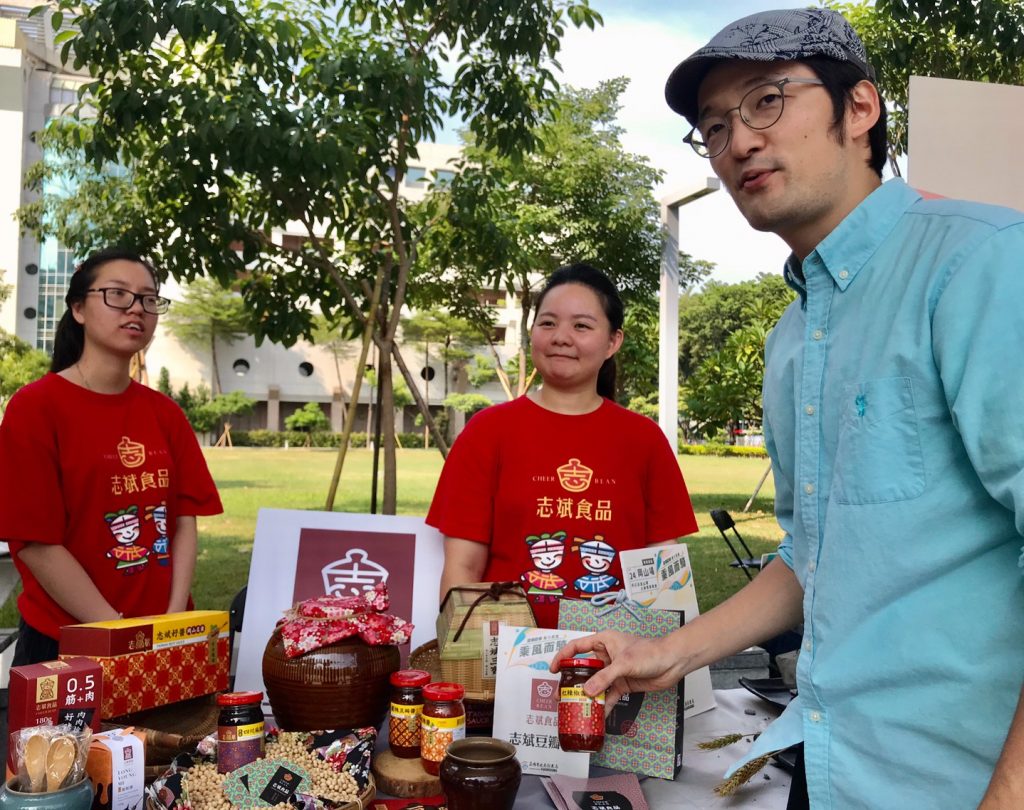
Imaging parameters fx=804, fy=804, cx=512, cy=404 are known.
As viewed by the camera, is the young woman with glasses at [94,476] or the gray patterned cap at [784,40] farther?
the young woman with glasses at [94,476]

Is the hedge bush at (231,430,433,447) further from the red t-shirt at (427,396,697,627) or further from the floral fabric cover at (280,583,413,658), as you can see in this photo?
the floral fabric cover at (280,583,413,658)

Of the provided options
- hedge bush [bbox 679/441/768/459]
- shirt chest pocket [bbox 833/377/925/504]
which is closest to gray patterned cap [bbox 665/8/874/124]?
shirt chest pocket [bbox 833/377/925/504]

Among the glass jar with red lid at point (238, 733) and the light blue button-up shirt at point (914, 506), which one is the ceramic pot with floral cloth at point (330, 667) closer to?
the glass jar with red lid at point (238, 733)

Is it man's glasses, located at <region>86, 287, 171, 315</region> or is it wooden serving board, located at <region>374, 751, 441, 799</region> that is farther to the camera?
man's glasses, located at <region>86, 287, 171, 315</region>

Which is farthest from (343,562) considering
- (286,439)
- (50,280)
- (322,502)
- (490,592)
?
(50,280)

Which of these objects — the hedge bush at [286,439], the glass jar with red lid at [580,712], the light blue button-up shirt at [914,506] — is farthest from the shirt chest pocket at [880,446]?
the hedge bush at [286,439]

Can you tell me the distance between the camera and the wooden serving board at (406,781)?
4.12ft

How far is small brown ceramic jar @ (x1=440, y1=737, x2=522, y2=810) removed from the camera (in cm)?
109

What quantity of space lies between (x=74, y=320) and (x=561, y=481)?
1255 millimetres

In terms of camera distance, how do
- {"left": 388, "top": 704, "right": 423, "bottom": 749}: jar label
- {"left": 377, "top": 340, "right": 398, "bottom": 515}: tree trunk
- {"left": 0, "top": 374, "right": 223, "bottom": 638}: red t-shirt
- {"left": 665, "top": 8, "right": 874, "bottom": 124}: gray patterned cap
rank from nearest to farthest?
{"left": 665, "top": 8, "right": 874, "bottom": 124}: gray patterned cap
{"left": 388, "top": 704, "right": 423, "bottom": 749}: jar label
{"left": 0, "top": 374, "right": 223, "bottom": 638}: red t-shirt
{"left": 377, "top": 340, "right": 398, "bottom": 515}: tree trunk

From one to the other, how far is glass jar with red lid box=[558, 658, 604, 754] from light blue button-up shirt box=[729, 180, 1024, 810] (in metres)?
0.35

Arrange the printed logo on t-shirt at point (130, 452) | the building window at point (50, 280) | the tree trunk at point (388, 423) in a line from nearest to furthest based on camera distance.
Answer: the printed logo on t-shirt at point (130, 452) < the tree trunk at point (388, 423) < the building window at point (50, 280)

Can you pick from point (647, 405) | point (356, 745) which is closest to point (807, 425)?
point (356, 745)

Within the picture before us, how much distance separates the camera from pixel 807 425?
2.91ft
